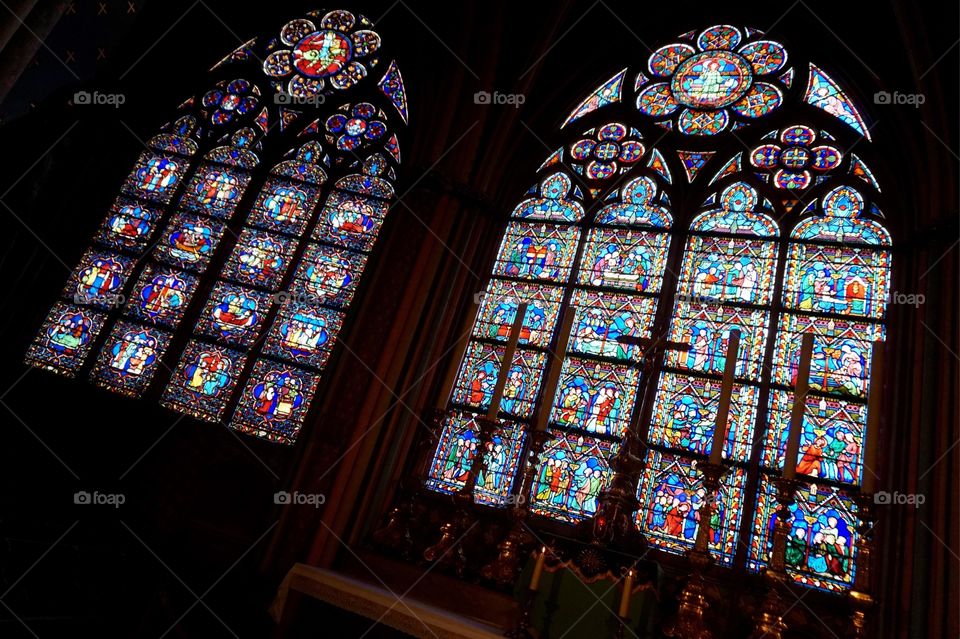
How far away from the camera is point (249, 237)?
9383mm

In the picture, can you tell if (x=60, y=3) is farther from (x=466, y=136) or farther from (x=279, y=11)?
(x=279, y=11)

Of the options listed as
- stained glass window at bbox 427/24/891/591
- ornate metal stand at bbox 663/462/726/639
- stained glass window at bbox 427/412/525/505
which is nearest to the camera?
ornate metal stand at bbox 663/462/726/639

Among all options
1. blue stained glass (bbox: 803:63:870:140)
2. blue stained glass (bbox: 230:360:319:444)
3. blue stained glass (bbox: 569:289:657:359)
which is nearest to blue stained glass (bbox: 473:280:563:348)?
blue stained glass (bbox: 569:289:657:359)

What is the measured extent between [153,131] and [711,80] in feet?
24.0

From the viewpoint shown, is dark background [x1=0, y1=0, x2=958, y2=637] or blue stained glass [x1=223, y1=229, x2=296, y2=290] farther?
blue stained glass [x1=223, y1=229, x2=296, y2=290]

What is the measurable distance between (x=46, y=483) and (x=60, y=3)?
538 centimetres

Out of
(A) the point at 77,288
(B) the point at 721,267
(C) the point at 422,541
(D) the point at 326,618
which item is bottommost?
(D) the point at 326,618

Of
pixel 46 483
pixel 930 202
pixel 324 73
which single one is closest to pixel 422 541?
pixel 46 483

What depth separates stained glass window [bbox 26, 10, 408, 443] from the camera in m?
8.58

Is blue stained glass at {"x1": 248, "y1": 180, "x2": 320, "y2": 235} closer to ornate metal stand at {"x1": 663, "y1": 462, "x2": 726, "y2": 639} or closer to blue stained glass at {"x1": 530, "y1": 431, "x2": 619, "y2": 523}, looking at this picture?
blue stained glass at {"x1": 530, "y1": 431, "x2": 619, "y2": 523}

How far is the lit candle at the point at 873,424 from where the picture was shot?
4141 mm

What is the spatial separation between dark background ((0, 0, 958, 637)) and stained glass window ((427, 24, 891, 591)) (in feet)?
1.24

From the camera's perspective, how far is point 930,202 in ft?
24.5

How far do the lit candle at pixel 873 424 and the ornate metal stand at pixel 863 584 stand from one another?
Answer: 0.40ft
